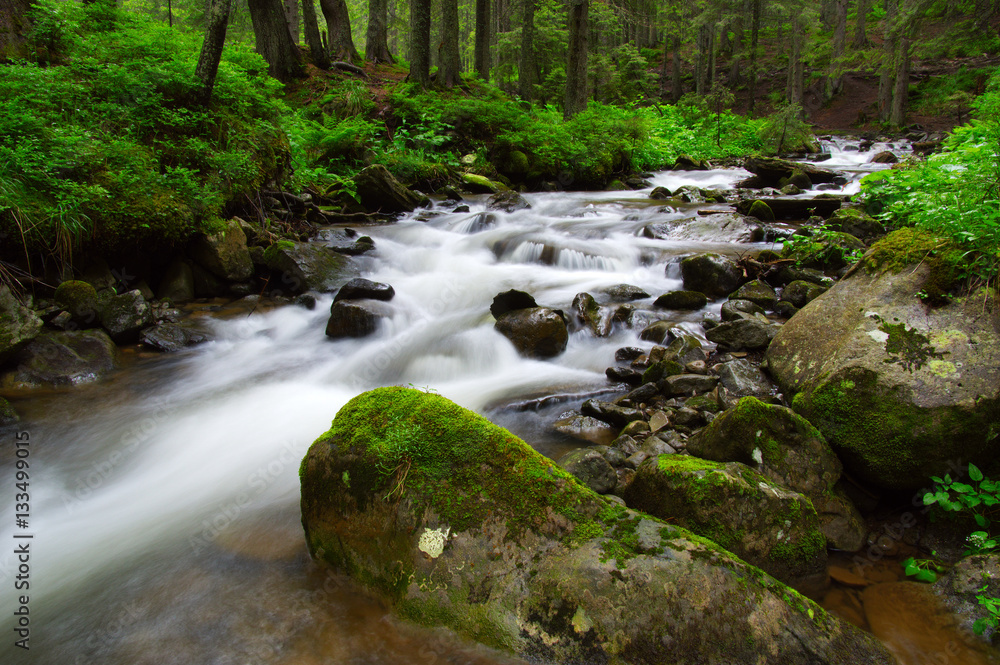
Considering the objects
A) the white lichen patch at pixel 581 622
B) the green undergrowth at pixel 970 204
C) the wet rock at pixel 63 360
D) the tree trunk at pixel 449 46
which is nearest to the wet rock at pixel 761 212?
the green undergrowth at pixel 970 204

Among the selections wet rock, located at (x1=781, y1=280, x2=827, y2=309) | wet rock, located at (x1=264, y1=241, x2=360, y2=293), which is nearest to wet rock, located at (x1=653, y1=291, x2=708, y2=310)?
wet rock, located at (x1=781, y1=280, x2=827, y2=309)

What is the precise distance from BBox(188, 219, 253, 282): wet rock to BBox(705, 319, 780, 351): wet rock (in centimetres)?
676

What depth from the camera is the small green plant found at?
2.96m

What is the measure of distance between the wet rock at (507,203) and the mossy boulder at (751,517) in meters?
10.0

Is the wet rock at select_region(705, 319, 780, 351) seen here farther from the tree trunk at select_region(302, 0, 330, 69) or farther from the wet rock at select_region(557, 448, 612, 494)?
the tree trunk at select_region(302, 0, 330, 69)

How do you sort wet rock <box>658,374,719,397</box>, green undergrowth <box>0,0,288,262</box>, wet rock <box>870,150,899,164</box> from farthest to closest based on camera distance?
wet rock <box>870,150,899,164</box> < green undergrowth <box>0,0,288,262</box> < wet rock <box>658,374,719,397</box>

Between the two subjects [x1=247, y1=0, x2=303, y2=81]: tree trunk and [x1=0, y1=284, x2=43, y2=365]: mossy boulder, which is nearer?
[x1=0, y1=284, x2=43, y2=365]: mossy boulder

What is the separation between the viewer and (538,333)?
6305mm

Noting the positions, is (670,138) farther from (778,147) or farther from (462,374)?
(462,374)

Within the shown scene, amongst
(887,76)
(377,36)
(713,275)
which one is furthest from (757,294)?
(887,76)

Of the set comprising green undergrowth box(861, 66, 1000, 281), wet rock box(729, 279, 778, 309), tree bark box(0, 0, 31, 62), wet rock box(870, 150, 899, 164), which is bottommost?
wet rock box(729, 279, 778, 309)

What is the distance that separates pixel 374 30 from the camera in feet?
72.6

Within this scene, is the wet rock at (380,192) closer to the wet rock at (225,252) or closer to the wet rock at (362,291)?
the wet rock at (225,252)

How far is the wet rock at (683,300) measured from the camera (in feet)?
22.9
